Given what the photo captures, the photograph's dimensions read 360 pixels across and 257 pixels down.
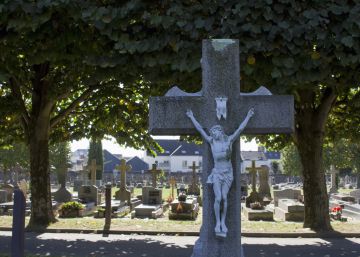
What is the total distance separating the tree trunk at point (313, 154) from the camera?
14.0 metres

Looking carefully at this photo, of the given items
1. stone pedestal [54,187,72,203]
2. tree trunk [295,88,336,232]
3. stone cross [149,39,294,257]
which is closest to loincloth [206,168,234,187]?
stone cross [149,39,294,257]

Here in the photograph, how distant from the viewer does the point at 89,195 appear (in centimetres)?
2700

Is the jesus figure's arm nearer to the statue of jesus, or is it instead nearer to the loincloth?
the statue of jesus

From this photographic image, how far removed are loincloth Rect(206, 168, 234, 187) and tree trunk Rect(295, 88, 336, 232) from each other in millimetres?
9177

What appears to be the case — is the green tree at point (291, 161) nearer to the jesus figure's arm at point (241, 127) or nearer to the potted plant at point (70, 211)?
the potted plant at point (70, 211)

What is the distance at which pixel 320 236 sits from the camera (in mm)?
13164

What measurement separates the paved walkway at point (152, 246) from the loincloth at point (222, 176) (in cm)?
529

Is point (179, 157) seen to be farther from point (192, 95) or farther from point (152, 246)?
point (192, 95)

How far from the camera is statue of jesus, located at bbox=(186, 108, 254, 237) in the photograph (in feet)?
17.2

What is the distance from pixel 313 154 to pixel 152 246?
5.96 metres

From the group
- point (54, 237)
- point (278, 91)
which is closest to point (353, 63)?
point (278, 91)

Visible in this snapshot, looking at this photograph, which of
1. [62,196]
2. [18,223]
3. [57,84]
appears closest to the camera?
[18,223]

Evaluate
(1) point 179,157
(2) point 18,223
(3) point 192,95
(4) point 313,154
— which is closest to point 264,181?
(4) point 313,154

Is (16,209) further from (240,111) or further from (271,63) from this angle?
(271,63)
